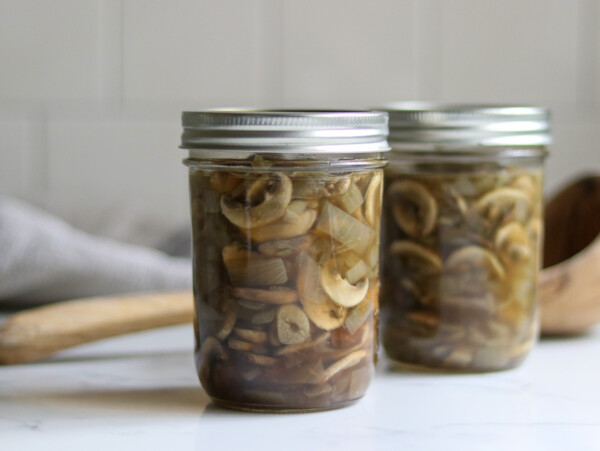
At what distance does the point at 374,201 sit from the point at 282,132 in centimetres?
9

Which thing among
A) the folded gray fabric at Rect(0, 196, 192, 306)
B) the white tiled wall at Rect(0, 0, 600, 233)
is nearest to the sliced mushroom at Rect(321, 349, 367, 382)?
the folded gray fabric at Rect(0, 196, 192, 306)

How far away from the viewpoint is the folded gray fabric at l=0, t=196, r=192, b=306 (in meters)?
0.98

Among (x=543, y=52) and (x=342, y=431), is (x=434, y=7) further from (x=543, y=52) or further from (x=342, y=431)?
(x=342, y=431)

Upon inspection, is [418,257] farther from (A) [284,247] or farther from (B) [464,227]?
(A) [284,247]

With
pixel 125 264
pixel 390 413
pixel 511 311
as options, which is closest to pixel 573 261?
pixel 511 311

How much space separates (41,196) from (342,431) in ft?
2.68

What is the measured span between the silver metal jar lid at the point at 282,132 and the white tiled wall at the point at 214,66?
2.78 ft

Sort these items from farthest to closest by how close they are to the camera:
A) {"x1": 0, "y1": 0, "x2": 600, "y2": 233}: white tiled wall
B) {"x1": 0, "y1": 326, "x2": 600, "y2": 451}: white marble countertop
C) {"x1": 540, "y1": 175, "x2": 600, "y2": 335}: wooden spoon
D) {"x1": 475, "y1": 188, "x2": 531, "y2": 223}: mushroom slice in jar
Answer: {"x1": 0, "y1": 0, "x2": 600, "y2": 233}: white tiled wall
{"x1": 540, "y1": 175, "x2": 600, "y2": 335}: wooden spoon
{"x1": 475, "y1": 188, "x2": 531, "y2": 223}: mushroom slice in jar
{"x1": 0, "y1": 326, "x2": 600, "y2": 451}: white marble countertop

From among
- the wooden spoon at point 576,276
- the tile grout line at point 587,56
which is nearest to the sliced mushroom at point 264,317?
the wooden spoon at point 576,276

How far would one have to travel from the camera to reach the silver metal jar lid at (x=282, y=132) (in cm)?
59

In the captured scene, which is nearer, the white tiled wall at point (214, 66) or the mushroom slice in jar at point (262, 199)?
the mushroom slice in jar at point (262, 199)

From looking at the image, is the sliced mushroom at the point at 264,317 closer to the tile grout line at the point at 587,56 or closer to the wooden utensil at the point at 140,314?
the wooden utensil at the point at 140,314

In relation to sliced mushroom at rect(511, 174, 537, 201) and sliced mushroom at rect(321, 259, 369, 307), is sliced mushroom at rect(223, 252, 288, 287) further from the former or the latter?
sliced mushroom at rect(511, 174, 537, 201)

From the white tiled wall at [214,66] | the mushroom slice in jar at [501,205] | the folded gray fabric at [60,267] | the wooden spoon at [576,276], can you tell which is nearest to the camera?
the mushroom slice in jar at [501,205]
